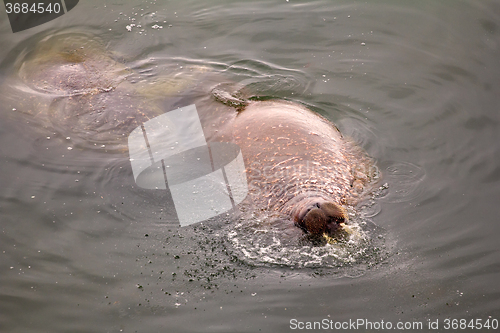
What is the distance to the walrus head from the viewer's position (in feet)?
11.6

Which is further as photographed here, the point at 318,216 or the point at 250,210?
the point at 250,210

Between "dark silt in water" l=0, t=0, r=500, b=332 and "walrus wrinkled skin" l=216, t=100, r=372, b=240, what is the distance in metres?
0.19

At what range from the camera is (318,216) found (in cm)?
354

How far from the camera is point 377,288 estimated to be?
361 cm

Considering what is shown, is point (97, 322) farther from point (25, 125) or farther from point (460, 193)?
point (460, 193)

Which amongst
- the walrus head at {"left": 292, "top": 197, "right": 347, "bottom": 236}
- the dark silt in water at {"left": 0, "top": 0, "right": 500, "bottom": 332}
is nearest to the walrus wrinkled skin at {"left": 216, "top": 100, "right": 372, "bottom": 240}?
the walrus head at {"left": 292, "top": 197, "right": 347, "bottom": 236}

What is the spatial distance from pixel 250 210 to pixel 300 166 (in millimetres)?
607

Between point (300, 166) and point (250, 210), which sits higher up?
point (300, 166)

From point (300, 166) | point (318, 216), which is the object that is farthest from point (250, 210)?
point (318, 216)

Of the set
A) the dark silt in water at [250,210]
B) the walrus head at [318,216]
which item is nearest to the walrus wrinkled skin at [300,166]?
the walrus head at [318,216]

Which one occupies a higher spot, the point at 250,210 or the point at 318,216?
the point at 318,216

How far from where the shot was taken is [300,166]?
411 centimetres

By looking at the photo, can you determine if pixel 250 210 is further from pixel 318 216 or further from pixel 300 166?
pixel 318 216

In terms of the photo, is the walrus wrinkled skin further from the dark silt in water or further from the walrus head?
the dark silt in water
